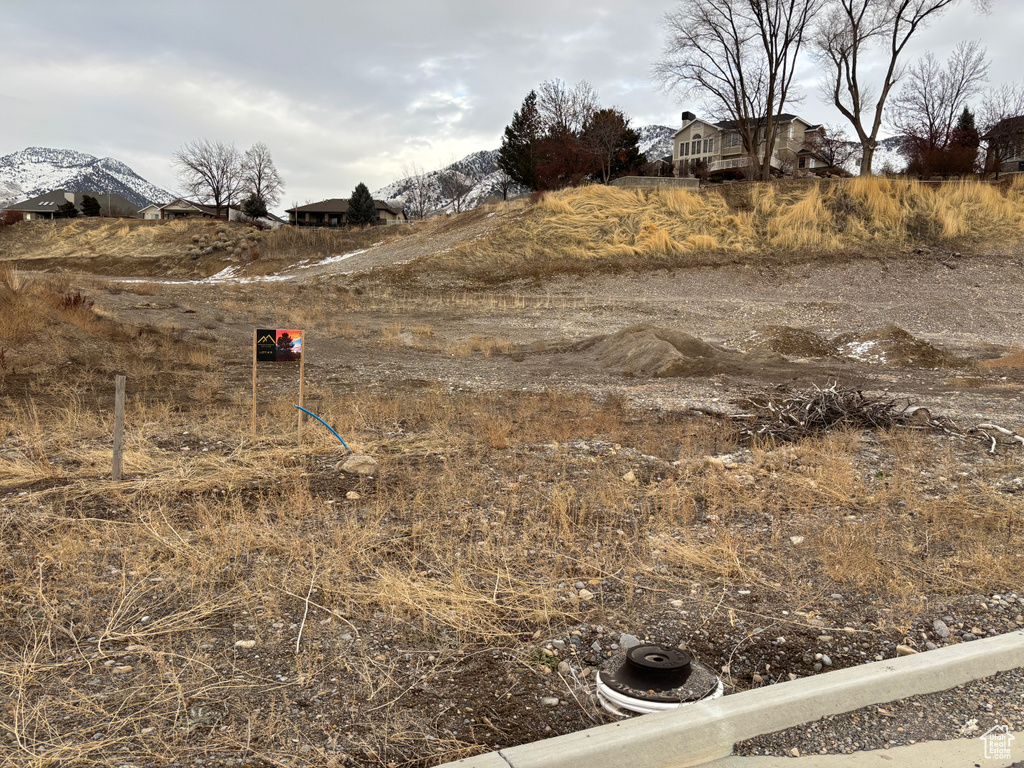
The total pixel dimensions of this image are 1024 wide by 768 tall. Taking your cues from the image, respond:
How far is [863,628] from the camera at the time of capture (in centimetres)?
386

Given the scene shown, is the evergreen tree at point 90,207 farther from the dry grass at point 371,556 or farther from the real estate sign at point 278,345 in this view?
the real estate sign at point 278,345

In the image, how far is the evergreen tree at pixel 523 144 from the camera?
54656 millimetres

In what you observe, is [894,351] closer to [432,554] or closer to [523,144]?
[432,554]

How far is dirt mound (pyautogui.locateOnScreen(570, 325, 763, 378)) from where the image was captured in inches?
554

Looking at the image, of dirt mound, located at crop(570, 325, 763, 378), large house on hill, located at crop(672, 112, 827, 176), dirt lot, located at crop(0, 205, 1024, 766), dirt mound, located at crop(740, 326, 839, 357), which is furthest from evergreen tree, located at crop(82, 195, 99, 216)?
dirt mound, located at crop(740, 326, 839, 357)

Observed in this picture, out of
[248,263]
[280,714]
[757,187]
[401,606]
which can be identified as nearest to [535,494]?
[401,606]

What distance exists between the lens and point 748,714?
2.92 m

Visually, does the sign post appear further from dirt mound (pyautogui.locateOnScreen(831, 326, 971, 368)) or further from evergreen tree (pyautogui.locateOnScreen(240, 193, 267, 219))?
evergreen tree (pyautogui.locateOnScreen(240, 193, 267, 219))

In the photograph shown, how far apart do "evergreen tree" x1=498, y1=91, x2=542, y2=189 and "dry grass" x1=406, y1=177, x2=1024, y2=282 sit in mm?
21239

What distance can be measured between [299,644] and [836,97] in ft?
148

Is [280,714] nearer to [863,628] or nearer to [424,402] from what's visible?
[863,628]

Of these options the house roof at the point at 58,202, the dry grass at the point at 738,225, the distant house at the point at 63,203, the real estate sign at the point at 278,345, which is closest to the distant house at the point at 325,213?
the distant house at the point at 63,203

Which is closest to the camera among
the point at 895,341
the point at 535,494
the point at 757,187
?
the point at 535,494

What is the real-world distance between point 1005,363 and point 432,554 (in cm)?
1615
